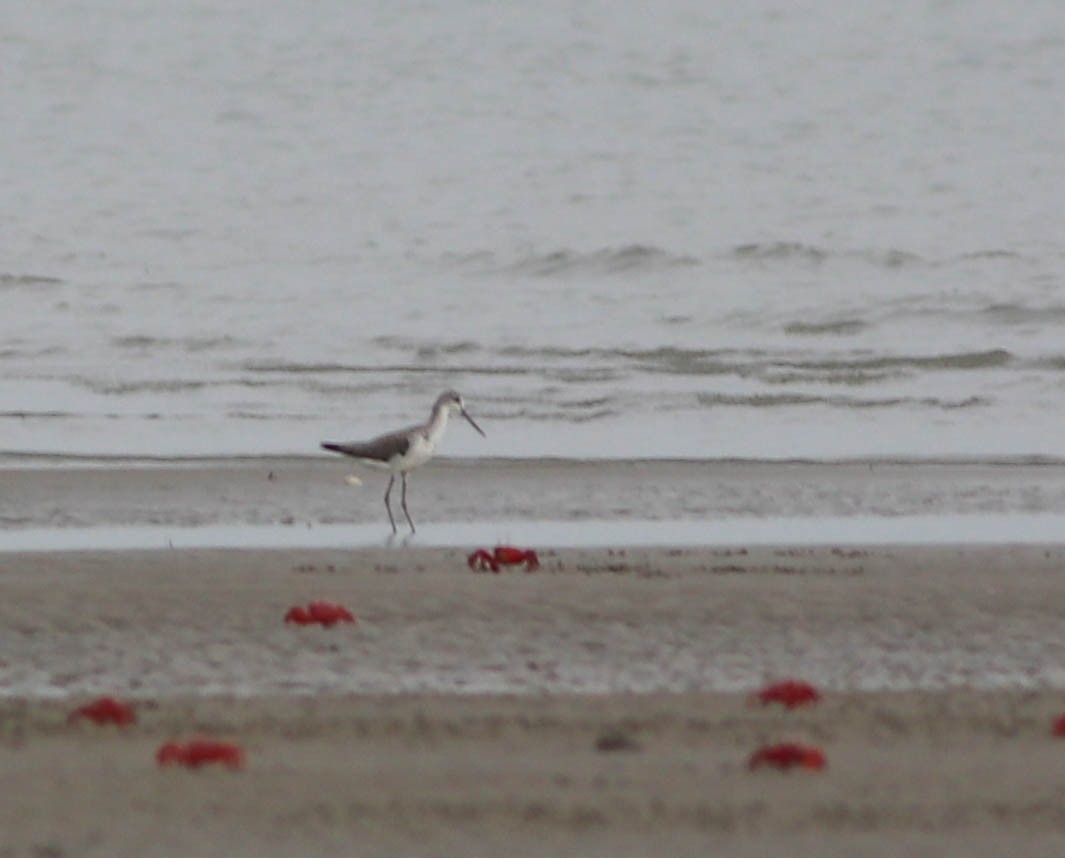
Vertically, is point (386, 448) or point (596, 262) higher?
point (596, 262)

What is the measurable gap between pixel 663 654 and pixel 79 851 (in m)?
3.50

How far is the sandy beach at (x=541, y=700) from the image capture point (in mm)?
5805

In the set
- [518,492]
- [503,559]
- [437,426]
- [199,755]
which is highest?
[437,426]

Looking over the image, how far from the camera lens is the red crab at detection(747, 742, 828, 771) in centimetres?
630

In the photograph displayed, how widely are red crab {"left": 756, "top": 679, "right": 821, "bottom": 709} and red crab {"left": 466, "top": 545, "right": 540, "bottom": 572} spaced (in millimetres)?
3136

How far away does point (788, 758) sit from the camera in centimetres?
630

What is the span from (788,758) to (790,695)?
0.99m

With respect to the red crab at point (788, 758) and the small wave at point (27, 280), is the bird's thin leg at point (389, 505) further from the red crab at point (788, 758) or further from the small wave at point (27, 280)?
the small wave at point (27, 280)

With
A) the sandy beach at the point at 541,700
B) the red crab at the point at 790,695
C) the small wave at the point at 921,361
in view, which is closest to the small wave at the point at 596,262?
the small wave at the point at 921,361

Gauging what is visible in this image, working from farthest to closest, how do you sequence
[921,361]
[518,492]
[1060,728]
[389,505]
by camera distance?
[921,361], [518,492], [389,505], [1060,728]

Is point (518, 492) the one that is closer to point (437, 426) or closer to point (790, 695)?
point (437, 426)

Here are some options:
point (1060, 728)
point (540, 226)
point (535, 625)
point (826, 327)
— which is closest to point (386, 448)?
point (535, 625)

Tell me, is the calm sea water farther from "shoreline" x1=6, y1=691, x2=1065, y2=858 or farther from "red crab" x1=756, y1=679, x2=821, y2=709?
"shoreline" x1=6, y1=691, x2=1065, y2=858

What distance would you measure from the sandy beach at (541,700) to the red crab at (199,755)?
3 centimetres
